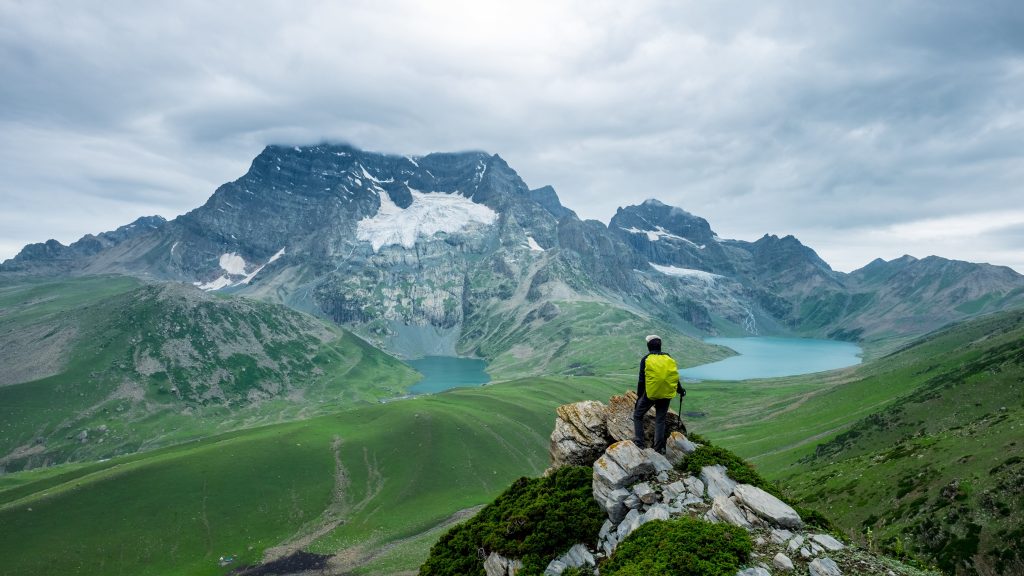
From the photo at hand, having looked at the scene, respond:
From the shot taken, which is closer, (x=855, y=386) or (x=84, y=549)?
(x=84, y=549)

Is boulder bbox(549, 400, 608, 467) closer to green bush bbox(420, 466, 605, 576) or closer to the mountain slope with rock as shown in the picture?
the mountain slope with rock

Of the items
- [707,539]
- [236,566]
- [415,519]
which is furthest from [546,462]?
[707,539]

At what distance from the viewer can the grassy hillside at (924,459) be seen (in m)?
35.8

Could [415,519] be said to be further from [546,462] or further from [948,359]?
[948,359]

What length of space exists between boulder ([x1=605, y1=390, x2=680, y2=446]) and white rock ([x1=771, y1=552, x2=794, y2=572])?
8.77 metres

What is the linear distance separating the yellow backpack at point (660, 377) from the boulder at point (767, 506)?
477 cm

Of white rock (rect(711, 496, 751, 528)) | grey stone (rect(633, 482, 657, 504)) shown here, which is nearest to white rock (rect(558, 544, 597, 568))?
grey stone (rect(633, 482, 657, 504))

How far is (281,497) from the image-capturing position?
105m

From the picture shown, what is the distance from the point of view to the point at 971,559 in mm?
33781

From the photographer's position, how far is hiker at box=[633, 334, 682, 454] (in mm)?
22703

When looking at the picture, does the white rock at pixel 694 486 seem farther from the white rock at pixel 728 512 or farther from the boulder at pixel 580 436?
the boulder at pixel 580 436

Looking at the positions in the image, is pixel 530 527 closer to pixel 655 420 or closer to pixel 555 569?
pixel 555 569

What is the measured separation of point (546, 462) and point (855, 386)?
92.8m

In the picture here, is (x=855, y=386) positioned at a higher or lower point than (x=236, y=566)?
higher
